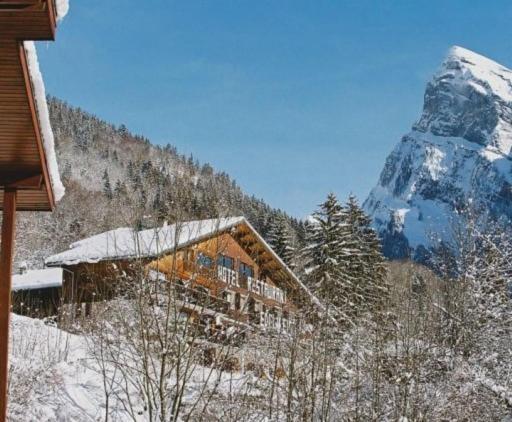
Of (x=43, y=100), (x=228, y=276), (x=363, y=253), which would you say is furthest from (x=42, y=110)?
(x=363, y=253)

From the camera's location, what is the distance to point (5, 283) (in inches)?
271

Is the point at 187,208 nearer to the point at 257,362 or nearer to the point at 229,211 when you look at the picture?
the point at 229,211

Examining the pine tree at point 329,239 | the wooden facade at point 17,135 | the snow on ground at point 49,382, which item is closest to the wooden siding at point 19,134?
the wooden facade at point 17,135

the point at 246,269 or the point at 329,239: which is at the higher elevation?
the point at 329,239

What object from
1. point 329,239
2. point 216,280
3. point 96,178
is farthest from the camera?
point 96,178

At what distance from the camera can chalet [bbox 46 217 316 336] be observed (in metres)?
10.7

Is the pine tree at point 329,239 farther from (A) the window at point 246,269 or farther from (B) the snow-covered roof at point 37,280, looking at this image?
(B) the snow-covered roof at point 37,280

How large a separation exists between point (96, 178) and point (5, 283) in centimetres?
11989

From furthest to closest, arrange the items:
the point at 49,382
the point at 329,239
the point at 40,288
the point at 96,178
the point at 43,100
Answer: the point at 96,178 < the point at 329,239 < the point at 40,288 < the point at 49,382 < the point at 43,100

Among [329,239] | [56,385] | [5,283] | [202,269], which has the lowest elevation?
[56,385]

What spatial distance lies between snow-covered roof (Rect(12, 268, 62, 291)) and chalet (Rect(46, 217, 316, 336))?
9.07ft

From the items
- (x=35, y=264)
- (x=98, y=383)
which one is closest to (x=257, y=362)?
(x=98, y=383)

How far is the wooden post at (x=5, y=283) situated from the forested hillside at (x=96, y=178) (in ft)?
71.3

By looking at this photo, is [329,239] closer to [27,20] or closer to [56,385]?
[56,385]
